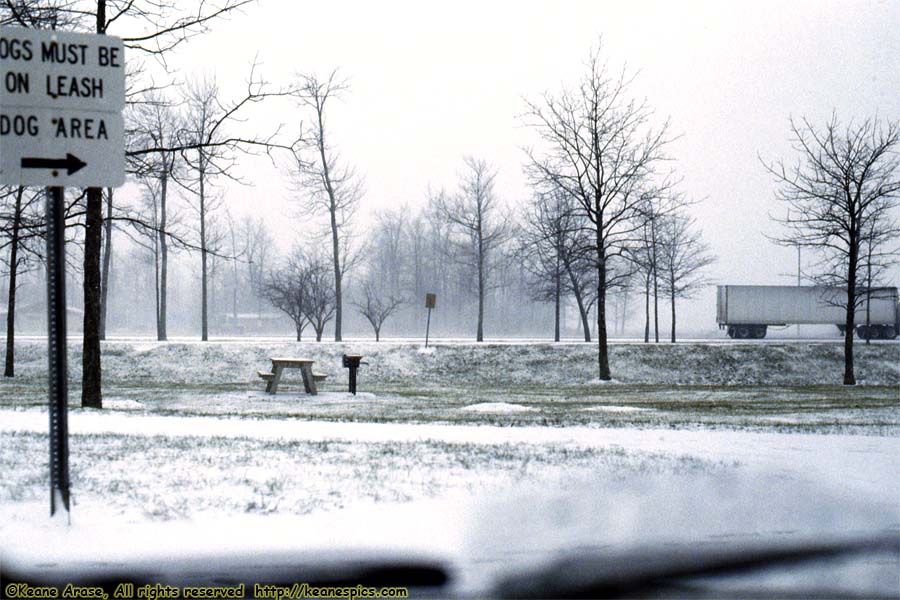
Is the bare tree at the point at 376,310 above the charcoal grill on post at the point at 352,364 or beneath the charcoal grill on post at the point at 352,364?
above

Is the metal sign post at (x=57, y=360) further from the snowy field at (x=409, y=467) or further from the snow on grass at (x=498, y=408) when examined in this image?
the snow on grass at (x=498, y=408)

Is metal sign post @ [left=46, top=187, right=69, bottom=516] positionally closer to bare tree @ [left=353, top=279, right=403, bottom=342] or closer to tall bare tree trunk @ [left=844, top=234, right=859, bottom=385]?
tall bare tree trunk @ [left=844, top=234, right=859, bottom=385]

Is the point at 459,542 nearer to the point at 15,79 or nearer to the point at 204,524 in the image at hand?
the point at 204,524

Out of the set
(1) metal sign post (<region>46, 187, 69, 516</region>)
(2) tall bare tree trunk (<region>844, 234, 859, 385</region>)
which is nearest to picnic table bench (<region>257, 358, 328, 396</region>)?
(1) metal sign post (<region>46, 187, 69, 516</region>)

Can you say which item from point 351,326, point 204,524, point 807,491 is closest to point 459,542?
point 204,524

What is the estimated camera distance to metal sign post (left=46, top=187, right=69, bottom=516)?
488cm

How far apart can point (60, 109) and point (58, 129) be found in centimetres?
12

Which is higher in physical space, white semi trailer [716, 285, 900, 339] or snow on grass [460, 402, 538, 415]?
white semi trailer [716, 285, 900, 339]

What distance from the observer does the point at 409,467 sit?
7082 millimetres

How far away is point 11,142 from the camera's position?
15.9 feet

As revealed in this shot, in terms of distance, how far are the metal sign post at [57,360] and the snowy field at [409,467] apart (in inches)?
10.6

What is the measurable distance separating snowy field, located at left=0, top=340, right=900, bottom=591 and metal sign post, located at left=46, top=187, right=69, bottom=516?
0.27 m

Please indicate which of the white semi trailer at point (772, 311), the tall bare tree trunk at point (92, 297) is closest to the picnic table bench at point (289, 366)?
the tall bare tree trunk at point (92, 297)

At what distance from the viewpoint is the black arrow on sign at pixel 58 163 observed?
4.90 meters
